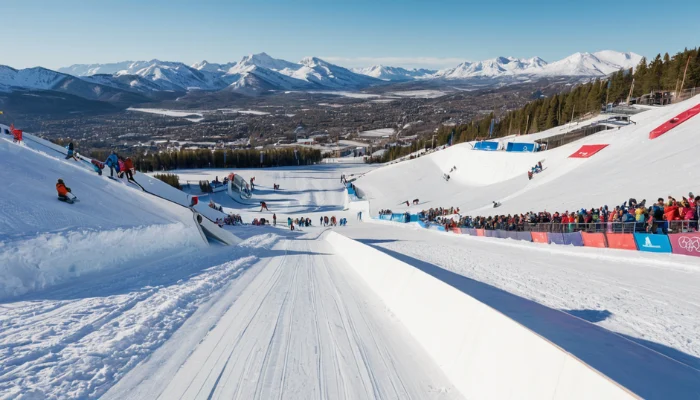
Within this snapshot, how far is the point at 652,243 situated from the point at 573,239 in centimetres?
355

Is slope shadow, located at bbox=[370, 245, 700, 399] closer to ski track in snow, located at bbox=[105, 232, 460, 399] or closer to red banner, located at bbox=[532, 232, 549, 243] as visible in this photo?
ski track in snow, located at bbox=[105, 232, 460, 399]

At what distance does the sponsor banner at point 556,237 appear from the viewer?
56.4ft

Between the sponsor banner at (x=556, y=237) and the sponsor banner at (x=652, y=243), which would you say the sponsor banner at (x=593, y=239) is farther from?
the sponsor banner at (x=652, y=243)

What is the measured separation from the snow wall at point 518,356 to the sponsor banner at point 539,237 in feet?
44.4

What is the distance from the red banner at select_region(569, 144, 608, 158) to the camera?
1459 inches

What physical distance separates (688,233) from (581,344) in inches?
437

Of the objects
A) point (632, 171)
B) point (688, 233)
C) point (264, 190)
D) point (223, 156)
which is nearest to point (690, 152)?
point (632, 171)

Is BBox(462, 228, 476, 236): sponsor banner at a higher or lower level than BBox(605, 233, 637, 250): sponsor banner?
lower

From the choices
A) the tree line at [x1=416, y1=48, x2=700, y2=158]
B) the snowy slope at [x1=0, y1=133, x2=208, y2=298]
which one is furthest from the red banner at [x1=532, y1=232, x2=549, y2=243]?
the tree line at [x1=416, y1=48, x2=700, y2=158]

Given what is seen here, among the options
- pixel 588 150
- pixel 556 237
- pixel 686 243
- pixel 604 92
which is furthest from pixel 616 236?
pixel 604 92

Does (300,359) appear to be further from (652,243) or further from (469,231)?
(469,231)

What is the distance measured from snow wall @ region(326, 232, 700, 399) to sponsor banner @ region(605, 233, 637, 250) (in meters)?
10.9

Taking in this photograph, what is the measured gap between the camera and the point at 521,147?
178ft

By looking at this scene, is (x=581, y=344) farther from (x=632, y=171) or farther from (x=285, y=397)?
(x=632, y=171)
